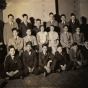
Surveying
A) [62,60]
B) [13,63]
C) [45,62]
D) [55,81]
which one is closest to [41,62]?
[45,62]

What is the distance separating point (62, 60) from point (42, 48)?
0.72 meters

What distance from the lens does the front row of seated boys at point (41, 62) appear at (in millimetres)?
4879

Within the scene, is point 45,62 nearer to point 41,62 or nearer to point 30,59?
point 41,62

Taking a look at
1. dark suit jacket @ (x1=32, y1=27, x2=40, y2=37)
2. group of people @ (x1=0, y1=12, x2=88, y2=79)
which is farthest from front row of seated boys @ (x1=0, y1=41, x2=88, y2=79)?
dark suit jacket @ (x1=32, y1=27, x2=40, y2=37)

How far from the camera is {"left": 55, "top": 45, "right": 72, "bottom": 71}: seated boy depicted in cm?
526

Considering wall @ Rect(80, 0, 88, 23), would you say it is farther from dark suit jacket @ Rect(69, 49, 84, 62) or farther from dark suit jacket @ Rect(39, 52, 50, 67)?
dark suit jacket @ Rect(39, 52, 50, 67)

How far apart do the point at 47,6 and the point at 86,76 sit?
10.6 feet

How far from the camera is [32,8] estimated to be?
6.73 m

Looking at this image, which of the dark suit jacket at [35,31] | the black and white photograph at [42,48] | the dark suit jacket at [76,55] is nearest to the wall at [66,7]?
the black and white photograph at [42,48]

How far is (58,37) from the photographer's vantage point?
19.2 feet

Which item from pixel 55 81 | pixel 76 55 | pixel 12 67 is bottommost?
pixel 55 81

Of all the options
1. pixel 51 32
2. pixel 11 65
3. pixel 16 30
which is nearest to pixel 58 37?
pixel 51 32

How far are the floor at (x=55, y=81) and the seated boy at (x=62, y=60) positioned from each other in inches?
11.1

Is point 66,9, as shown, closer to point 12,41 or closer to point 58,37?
A: point 58,37
